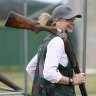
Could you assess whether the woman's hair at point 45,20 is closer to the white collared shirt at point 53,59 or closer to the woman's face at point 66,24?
the woman's face at point 66,24

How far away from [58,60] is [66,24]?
0.35 meters

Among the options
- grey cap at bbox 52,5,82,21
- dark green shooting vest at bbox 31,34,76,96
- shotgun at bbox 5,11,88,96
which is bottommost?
→ dark green shooting vest at bbox 31,34,76,96

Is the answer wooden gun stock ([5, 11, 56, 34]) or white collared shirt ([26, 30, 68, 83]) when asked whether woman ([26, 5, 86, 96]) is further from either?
wooden gun stock ([5, 11, 56, 34])

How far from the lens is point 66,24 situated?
5.03 m

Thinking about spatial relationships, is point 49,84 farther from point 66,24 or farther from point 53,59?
point 66,24

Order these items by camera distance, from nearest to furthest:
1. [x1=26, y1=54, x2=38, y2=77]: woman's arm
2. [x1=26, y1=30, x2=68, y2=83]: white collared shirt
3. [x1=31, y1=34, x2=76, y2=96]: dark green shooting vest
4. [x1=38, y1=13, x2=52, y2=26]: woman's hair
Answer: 1. [x1=26, y1=30, x2=68, y2=83]: white collared shirt
2. [x1=31, y1=34, x2=76, y2=96]: dark green shooting vest
3. [x1=38, y1=13, x2=52, y2=26]: woman's hair
4. [x1=26, y1=54, x2=38, y2=77]: woman's arm

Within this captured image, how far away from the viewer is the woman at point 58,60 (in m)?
4.86

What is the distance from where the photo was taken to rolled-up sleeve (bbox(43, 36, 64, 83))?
4852mm

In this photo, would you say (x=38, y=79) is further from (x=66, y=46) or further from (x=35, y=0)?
(x=35, y=0)

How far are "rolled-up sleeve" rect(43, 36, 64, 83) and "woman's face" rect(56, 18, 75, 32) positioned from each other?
0.55ft

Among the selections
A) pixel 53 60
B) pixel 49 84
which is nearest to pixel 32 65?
pixel 49 84

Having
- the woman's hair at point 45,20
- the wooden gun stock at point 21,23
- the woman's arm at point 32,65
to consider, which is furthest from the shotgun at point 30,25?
the woman's arm at point 32,65

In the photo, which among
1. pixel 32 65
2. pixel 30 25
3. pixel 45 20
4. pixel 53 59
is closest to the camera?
pixel 53 59

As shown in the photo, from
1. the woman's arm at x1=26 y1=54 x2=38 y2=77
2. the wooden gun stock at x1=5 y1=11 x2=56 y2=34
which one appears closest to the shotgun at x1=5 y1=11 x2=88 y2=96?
the wooden gun stock at x1=5 y1=11 x2=56 y2=34
